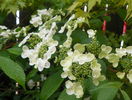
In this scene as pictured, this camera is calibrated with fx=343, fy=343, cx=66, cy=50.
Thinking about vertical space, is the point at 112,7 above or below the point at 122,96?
above

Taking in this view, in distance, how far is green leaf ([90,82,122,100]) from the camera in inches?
41.1

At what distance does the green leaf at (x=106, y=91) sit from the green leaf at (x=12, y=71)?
0.24m

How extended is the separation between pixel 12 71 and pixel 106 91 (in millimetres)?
327

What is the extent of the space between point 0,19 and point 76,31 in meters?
0.80

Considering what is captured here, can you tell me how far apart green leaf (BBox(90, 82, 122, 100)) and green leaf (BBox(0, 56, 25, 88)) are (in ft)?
0.79

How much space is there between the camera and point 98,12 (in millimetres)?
1659

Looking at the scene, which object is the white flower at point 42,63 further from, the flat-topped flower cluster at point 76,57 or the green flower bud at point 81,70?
the green flower bud at point 81,70

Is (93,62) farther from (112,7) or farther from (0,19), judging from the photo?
(0,19)

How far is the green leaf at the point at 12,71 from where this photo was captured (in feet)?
3.76

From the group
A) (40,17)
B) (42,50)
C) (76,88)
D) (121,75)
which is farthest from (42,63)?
(40,17)

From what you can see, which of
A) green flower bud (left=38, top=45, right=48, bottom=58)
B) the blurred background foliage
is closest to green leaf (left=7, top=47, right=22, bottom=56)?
the blurred background foliage

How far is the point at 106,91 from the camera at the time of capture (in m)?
1.05

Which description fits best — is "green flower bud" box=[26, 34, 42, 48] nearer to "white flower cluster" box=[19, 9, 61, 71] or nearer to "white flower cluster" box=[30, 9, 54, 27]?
"white flower cluster" box=[19, 9, 61, 71]

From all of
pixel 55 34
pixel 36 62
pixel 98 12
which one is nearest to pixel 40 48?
pixel 36 62
